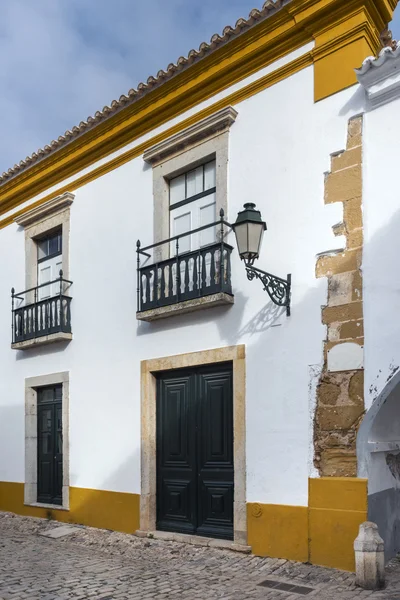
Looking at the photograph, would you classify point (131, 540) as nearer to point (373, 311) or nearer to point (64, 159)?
point (373, 311)

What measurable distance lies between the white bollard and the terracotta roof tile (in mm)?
4842

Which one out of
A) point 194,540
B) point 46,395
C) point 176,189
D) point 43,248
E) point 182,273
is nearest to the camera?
point 194,540

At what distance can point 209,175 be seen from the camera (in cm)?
689

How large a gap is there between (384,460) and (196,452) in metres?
2.01

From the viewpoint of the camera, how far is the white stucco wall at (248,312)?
558cm

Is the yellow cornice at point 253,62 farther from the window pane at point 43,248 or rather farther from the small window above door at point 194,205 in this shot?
the window pane at point 43,248

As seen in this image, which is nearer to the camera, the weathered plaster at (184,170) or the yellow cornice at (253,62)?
the yellow cornice at (253,62)

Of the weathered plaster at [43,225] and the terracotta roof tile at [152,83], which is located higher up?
the terracotta roof tile at [152,83]

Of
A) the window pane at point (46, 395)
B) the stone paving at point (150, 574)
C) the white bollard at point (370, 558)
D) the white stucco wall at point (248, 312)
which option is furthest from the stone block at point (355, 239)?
the window pane at point (46, 395)

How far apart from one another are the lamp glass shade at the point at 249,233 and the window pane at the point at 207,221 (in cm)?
130

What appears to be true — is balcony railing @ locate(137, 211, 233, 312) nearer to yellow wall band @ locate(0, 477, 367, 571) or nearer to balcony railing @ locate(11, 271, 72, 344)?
balcony railing @ locate(11, 271, 72, 344)

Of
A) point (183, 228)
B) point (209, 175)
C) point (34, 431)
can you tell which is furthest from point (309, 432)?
point (34, 431)

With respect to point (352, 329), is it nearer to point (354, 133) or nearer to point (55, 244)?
point (354, 133)

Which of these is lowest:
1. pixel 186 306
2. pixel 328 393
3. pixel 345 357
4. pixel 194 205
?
pixel 328 393
